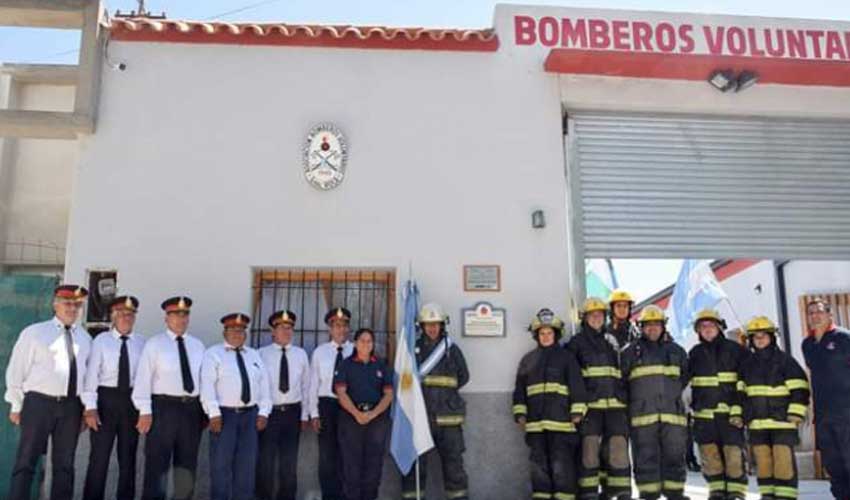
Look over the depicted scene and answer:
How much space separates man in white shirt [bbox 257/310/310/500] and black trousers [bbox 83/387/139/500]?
121 cm

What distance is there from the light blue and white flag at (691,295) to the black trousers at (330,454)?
7.31 metres

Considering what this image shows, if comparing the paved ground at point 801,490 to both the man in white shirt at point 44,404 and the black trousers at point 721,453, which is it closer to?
the black trousers at point 721,453

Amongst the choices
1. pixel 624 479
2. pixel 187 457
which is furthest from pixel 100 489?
pixel 624 479

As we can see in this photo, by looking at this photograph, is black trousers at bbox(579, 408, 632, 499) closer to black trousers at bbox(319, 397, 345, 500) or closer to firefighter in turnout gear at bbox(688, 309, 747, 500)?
firefighter in turnout gear at bbox(688, 309, 747, 500)

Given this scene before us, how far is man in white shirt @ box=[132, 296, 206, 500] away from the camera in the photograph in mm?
6691

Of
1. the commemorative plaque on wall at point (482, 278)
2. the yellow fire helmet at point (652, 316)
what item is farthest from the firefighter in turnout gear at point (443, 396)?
the yellow fire helmet at point (652, 316)

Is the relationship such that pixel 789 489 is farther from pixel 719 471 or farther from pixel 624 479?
pixel 624 479

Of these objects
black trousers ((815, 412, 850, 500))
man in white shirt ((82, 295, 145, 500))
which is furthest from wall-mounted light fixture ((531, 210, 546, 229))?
man in white shirt ((82, 295, 145, 500))

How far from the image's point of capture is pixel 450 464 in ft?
24.3

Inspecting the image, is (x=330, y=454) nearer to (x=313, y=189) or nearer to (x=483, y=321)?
(x=483, y=321)

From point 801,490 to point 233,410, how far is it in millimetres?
6932

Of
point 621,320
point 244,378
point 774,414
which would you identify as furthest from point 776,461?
point 244,378

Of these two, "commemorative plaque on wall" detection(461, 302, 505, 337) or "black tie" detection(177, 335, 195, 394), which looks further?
"commemorative plaque on wall" detection(461, 302, 505, 337)

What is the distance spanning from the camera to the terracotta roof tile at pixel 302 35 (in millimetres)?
8406
